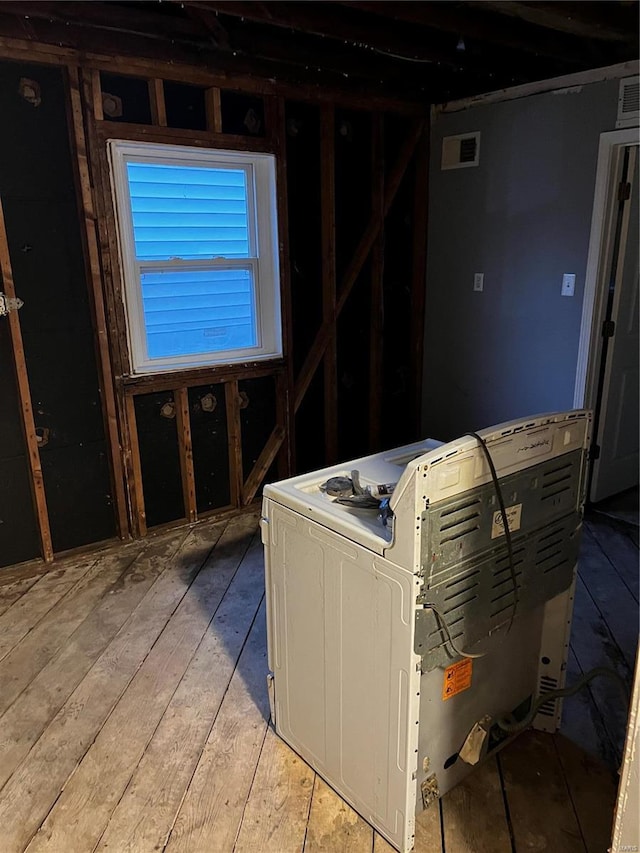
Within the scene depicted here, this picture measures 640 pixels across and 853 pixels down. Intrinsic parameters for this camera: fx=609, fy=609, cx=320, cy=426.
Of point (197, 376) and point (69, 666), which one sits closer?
point (69, 666)

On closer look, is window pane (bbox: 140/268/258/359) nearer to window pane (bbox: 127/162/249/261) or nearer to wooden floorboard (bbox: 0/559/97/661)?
window pane (bbox: 127/162/249/261)

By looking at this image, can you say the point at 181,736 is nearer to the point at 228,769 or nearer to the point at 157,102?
the point at 228,769

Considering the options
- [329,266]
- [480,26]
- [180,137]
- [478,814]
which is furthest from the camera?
[329,266]

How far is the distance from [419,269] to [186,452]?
2.02 meters

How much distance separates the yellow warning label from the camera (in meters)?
1.60

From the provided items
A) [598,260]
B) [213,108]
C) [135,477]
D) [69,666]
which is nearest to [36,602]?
[69,666]

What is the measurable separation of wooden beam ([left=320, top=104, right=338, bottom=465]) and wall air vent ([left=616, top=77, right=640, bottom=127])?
1517 millimetres

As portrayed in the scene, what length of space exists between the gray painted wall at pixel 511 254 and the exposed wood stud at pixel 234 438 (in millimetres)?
1502

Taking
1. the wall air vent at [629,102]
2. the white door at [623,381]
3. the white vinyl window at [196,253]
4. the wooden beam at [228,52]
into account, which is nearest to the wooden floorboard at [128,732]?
Result: the white vinyl window at [196,253]

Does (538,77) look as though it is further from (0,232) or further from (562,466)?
(0,232)

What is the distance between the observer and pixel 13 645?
250 cm

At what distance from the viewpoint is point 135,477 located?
130 inches

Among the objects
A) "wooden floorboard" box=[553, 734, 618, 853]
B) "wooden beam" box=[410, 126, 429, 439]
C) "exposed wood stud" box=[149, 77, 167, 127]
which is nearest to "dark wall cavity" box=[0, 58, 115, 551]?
"exposed wood stud" box=[149, 77, 167, 127]

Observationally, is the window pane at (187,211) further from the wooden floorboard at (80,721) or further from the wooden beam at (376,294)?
the wooden floorboard at (80,721)
